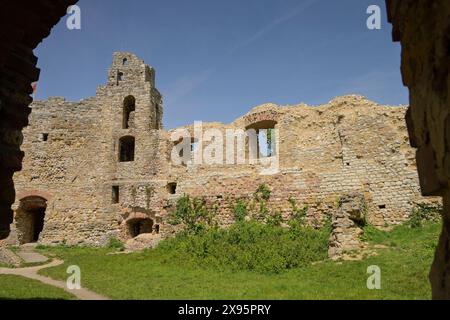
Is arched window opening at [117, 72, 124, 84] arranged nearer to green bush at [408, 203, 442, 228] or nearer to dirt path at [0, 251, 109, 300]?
dirt path at [0, 251, 109, 300]

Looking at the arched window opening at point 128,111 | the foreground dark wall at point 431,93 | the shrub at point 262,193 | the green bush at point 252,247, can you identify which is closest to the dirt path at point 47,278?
the green bush at point 252,247

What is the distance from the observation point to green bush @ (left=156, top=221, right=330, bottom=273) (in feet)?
41.0

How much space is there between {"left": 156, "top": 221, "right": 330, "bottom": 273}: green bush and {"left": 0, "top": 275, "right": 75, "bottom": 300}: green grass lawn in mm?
5261

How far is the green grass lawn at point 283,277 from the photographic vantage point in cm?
826

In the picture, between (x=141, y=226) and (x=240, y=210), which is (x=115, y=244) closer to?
(x=141, y=226)

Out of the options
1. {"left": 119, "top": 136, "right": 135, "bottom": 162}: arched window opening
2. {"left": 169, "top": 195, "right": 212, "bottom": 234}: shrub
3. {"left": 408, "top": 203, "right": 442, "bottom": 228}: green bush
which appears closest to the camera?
{"left": 408, "top": 203, "right": 442, "bottom": 228}: green bush

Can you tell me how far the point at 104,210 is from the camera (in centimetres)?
2280

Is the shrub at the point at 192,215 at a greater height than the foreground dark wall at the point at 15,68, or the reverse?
the foreground dark wall at the point at 15,68

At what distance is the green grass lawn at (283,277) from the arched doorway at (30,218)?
9.69 m

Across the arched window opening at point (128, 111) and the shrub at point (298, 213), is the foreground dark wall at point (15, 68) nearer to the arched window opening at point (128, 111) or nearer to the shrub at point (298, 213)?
the shrub at point (298, 213)

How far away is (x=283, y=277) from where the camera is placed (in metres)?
10.8

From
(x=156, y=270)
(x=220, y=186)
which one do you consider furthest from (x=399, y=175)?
(x=156, y=270)

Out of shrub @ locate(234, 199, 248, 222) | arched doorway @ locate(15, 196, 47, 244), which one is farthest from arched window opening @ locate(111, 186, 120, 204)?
shrub @ locate(234, 199, 248, 222)
